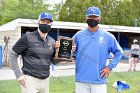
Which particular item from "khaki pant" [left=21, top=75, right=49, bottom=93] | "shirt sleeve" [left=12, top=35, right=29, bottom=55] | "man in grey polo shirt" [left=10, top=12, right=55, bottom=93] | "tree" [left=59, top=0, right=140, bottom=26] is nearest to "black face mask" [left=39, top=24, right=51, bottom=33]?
"man in grey polo shirt" [left=10, top=12, right=55, bottom=93]

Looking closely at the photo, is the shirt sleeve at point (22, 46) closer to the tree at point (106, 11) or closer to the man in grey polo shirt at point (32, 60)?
the man in grey polo shirt at point (32, 60)

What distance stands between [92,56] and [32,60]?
0.89 metres

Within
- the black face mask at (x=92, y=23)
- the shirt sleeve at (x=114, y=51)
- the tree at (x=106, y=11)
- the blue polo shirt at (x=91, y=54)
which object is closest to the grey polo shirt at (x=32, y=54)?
the blue polo shirt at (x=91, y=54)

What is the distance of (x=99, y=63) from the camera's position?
610 cm

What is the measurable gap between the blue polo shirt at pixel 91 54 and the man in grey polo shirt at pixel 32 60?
50 centimetres

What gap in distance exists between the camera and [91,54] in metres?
6.04

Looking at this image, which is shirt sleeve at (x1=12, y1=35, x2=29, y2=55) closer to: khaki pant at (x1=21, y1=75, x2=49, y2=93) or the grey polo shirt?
the grey polo shirt

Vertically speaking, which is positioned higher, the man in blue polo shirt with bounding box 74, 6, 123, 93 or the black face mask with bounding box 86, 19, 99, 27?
the black face mask with bounding box 86, 19, 99, 27

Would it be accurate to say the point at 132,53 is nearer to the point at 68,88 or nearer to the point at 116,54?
the point at 68,88

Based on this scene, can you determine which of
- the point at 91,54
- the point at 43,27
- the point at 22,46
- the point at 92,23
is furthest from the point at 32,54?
the point at 92,23

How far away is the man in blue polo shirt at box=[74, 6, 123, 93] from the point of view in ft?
19.9

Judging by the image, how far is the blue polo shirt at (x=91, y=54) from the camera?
606cm

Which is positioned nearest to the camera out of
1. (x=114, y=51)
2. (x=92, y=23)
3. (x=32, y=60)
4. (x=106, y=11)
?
Answer: (x=32, y=60)

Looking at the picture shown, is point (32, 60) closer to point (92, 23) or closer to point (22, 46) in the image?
point (22, 46)
